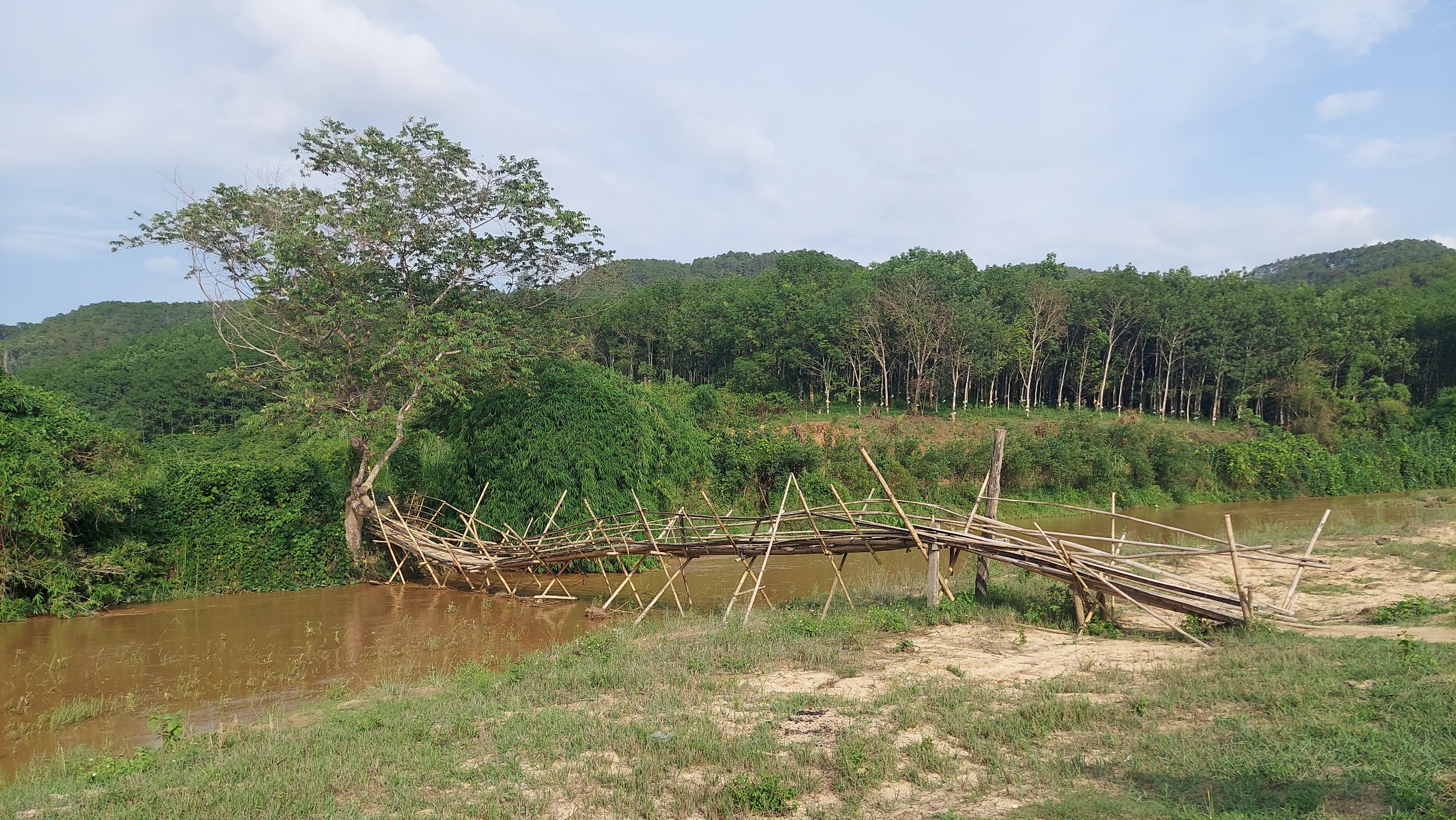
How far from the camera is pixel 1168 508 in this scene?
27984 millimetres

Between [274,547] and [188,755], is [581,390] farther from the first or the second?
[188,755]

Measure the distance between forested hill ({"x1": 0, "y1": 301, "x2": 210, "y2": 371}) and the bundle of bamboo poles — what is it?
43845 mm

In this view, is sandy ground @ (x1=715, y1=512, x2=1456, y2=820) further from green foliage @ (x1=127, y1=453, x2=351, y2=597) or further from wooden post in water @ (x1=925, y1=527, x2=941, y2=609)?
green foliage @ (x1=127, y1=453, x2=351, y2=597)

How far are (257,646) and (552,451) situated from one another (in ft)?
21.4

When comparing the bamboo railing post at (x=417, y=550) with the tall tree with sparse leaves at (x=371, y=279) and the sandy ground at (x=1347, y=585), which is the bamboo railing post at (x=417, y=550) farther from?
the sandy ground at (x=1347, y=585)

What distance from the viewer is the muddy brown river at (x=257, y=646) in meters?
8.34

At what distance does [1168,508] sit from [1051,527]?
7.47m

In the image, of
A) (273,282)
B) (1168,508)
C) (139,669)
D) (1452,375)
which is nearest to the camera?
(139,669)

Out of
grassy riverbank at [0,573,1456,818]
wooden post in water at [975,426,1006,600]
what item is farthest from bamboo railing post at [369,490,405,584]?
wooden post in water at [975,426,1006,600]

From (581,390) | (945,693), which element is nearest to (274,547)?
(581,390)

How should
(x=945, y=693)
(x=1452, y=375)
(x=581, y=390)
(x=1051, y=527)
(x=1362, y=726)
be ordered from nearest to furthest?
1. (x=1362, y=726)
2. (x=945, y=693)
3. (x=581, y=390)
4. (x=1051, y=527)
5. (x=1452, y=375)

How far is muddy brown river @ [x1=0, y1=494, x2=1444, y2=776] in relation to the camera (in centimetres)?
834

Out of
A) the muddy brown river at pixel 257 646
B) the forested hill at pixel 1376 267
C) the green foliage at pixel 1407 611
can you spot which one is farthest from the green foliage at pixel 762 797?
the forested hill at pixel 1376 267

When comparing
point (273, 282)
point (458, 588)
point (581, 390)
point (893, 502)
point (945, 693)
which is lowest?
point (458, 588)
